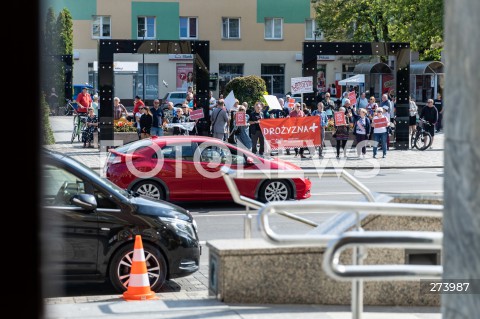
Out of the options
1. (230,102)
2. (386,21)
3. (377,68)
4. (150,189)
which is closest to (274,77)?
(386,21)

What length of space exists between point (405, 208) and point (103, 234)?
390 centimetres

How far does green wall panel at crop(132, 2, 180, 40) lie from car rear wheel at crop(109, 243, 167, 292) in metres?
52.2

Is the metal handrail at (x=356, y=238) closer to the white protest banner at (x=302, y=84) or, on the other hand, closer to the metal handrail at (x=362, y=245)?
the metal handrail at (x=362, y=245)

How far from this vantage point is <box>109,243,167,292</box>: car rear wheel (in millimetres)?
10125

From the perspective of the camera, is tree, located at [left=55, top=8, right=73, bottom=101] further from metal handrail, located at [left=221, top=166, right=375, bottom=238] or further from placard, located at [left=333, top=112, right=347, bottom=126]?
metal handrail, located at [left=221, top=166, right=375, bottom=238]

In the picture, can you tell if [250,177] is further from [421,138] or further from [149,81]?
[149,81]

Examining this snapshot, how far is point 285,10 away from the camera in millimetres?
63812

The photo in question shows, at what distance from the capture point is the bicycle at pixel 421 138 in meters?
32.1

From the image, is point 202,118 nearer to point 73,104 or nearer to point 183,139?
point 183,139

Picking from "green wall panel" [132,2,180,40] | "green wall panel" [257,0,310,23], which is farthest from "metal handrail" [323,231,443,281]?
"green wall panel" [257,0,310,23]

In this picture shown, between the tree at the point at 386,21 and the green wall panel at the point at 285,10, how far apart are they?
489 centimetres

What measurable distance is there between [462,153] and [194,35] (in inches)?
2333

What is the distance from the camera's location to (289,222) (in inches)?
613
